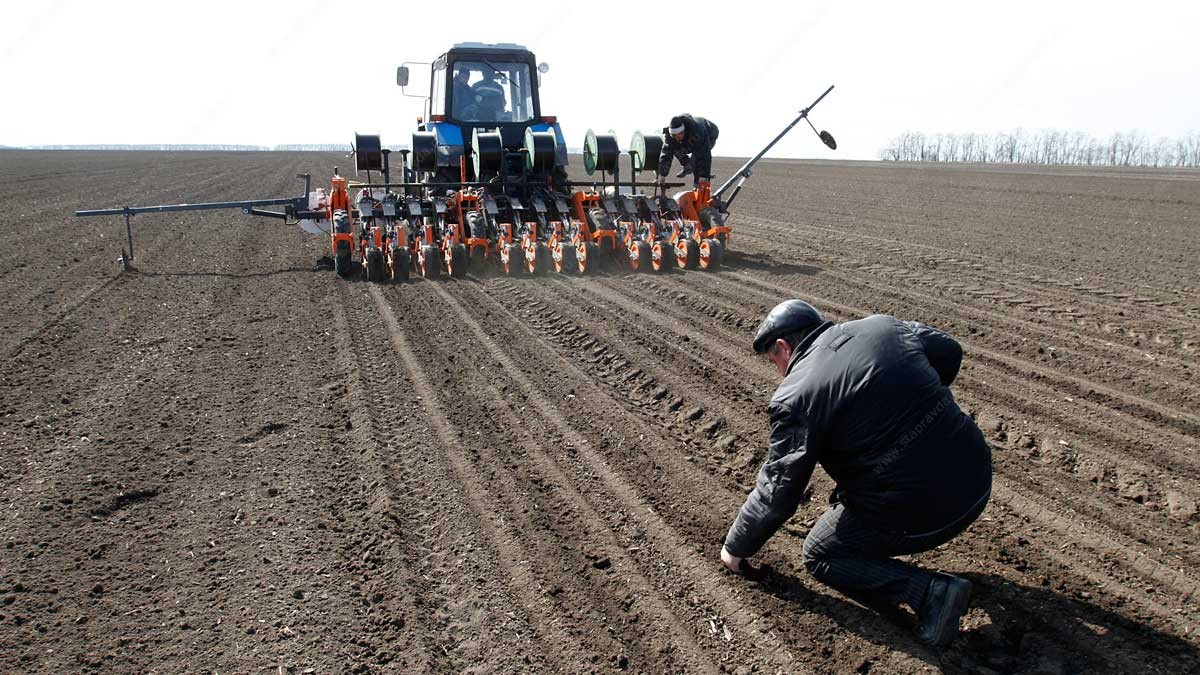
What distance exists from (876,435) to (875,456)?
10cm

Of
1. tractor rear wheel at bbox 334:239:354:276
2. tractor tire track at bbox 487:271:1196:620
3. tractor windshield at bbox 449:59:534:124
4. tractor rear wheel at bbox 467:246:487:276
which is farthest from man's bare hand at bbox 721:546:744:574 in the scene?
tractor windshield at bbox 449:59:534:124

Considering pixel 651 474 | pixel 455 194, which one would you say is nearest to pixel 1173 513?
pixel 651 474

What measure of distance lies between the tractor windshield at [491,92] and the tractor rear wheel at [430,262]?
10.3 ft

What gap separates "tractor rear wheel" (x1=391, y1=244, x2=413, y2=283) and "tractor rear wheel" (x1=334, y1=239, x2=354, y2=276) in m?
0.70

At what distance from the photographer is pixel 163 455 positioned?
5.13 m

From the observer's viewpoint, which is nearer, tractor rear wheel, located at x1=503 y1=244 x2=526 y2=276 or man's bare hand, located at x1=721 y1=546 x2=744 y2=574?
man's bare hand, located at x1=721 y1=546 x2=744 y2=574

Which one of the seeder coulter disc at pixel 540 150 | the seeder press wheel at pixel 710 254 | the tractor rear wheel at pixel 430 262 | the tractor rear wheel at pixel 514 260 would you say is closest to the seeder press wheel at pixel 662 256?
the seeder press wheel at pixel 710 254

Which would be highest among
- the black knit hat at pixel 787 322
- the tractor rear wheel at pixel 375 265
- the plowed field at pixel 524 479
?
the black knit hat at pixel 787 322

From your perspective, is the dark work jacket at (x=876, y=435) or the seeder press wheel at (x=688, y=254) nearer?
the dark work jacket at (x=876, y=435)

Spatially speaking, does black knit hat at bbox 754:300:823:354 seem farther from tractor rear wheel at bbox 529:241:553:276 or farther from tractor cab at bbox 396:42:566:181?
tractor cab at bbox 396:42:566:181

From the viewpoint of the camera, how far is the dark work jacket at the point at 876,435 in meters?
3.25

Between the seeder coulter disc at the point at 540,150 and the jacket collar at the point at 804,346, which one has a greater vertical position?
the seeder coulter disc at the point at 540,150

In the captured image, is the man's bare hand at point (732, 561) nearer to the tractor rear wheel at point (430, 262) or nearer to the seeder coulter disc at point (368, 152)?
the tractor rear wheel at point (430, 262)

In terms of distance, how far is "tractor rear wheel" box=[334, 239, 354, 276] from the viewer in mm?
11055
